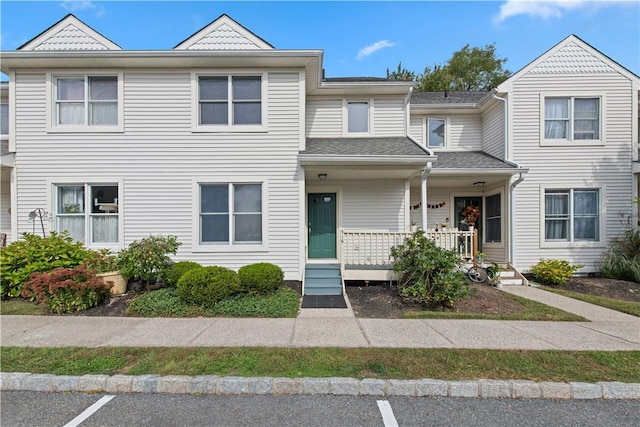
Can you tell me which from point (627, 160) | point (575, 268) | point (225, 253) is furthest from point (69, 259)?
point (627, 160)

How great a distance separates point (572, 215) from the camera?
33.7ft

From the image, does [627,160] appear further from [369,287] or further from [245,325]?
[245,325]

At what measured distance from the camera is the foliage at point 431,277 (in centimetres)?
666

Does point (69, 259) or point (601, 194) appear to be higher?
point (601, 194)

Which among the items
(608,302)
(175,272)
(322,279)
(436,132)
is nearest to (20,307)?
(175,272)

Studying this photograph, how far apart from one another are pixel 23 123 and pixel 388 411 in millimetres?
10876

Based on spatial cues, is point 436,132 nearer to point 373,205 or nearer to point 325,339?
point 373,205

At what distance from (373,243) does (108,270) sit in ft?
21.6

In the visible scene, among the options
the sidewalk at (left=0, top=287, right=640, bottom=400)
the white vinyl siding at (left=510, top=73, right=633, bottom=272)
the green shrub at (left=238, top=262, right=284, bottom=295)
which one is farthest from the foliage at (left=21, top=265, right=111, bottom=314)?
the white vinyl siding at (left=510, top=73, right=633, bottom=272)

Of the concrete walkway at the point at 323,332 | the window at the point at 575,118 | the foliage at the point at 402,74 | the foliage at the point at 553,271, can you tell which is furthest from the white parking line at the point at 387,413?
the foliage at the point at 402,74

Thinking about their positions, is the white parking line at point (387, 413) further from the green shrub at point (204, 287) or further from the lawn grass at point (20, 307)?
the lawn grass at point (20, 307)

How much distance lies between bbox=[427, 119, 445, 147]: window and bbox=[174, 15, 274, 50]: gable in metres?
6.81

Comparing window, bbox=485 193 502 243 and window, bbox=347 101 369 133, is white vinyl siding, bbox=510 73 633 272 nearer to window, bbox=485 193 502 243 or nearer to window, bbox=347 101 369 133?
window, bbox=485 193 502 243

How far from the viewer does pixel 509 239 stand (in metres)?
10.2
